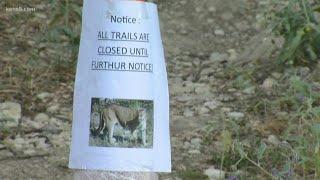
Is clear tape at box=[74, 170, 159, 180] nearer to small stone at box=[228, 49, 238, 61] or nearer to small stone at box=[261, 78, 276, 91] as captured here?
small stone at box=[261, 78, 276, 91]

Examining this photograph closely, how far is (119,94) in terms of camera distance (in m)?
1.74

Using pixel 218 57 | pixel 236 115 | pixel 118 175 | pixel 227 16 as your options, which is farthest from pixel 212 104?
pixel 118 175

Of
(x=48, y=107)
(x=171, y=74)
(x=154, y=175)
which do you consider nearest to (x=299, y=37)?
(x=171, y=74)

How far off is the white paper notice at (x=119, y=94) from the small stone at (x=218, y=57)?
2.06 m

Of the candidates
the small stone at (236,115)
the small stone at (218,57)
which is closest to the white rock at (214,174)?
the small stone at (236,115)

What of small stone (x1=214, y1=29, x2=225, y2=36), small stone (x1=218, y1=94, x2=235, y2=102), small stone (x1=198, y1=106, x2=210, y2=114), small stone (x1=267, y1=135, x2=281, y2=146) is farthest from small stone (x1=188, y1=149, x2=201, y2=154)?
small stone (x1=214, y1=29, x2=225, y2=36)

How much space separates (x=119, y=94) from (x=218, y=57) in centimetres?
217

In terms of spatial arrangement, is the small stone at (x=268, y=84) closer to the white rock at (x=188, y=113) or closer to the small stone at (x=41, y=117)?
the white rock at (x=188, y=113)

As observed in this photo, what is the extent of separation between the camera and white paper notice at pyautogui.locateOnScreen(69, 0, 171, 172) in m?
1.74

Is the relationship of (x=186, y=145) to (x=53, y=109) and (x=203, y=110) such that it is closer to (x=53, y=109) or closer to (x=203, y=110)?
(x=203, y=110)

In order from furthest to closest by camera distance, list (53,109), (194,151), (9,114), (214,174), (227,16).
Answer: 1. (227,16)
2. (53,109)
3. (9,114)
4. (194,151)
5. (214,174)

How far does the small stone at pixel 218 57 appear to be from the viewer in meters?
3.83

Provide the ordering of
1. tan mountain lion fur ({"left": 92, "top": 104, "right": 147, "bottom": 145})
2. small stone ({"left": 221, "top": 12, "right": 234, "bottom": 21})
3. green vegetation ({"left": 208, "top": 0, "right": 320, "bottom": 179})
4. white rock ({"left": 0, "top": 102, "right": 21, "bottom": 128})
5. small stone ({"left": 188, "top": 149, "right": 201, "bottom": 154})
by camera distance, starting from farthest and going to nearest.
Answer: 1. small stone ({"left": 221, "top": 12, "right": 234, "bottom": 21})
2. white rock ({"left": 0, "top": 102, "right": 21, "bottom": 128})
3. small stone ({"left": 188, "top": 149, "right": 201, "bottom": 154})
4. green vegetation ({"left": 208, "top": 0, "right": 320, "bottom": 179})
5. tan mountain lion fur ({"left": 92, "top": 104, "right": 147, "bottom": 145})

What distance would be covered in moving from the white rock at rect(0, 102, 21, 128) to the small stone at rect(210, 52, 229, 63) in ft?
3.76
